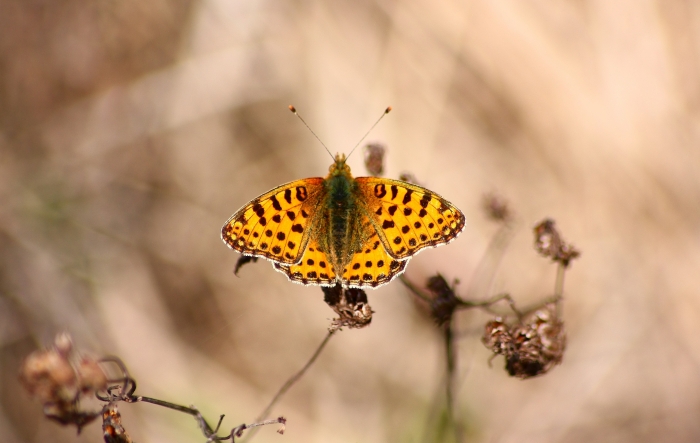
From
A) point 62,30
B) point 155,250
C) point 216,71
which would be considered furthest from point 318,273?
point 62,30

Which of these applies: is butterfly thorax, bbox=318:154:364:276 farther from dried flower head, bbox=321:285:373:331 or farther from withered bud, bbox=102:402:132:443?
withered bud, bbox=102:402:132:443

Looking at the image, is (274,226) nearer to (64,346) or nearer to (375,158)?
(375,158)

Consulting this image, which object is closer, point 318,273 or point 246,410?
point 318,273

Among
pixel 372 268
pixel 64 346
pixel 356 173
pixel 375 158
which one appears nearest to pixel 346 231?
pixel 372 268

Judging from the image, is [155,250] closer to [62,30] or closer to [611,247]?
[62,30]

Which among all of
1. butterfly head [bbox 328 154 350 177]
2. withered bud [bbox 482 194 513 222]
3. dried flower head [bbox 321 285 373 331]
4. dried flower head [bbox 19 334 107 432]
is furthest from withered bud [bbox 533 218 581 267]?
dried flower head [bbox 19 334 107 432]

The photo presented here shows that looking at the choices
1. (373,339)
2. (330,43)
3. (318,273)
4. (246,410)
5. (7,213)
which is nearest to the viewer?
(318,273)

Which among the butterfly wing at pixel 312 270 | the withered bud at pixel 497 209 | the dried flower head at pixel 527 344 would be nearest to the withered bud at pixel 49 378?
the butterfly wing at pixel 312 270
